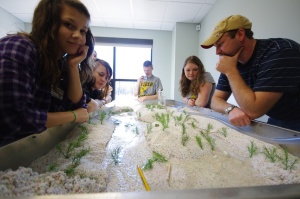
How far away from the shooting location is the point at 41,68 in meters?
0.83

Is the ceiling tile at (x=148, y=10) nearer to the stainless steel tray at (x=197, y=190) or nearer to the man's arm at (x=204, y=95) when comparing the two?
the man's arm at (x=204, y=95)

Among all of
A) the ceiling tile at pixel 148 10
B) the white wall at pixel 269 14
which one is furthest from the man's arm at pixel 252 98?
the ceiling tile at pixel 148 10

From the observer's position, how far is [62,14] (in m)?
0.94

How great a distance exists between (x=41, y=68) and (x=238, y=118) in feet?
3.97

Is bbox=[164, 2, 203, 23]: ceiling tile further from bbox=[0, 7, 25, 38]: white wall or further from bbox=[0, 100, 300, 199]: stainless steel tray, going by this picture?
bbox=[0, 7, 25, 38]: white wall

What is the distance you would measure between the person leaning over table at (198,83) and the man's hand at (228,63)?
41.7 inches

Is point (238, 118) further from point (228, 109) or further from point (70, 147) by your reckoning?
point (70, 147)

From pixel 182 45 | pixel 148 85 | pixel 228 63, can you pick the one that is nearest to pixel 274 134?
pixel 228 63

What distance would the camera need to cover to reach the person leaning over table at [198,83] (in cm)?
236

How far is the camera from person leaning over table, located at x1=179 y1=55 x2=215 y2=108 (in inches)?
92.9

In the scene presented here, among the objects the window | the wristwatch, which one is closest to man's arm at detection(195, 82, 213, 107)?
the wristwatch

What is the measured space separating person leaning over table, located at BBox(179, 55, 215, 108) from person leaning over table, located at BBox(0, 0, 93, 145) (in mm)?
1561

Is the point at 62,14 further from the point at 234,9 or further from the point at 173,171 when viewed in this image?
the point at 234,9

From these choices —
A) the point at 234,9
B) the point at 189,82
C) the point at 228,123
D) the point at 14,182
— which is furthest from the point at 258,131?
the point at 234,9
